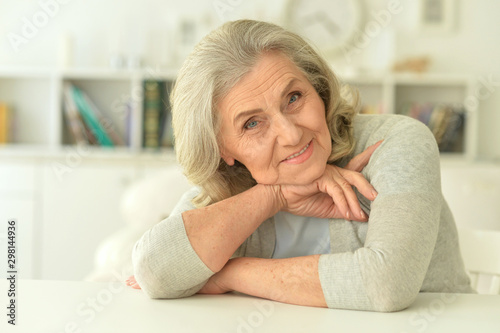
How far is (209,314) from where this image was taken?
91cm

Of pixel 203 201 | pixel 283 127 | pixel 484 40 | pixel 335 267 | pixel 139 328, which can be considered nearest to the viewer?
pixel 139 328

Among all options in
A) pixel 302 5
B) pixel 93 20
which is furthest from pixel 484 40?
pixel 93 20

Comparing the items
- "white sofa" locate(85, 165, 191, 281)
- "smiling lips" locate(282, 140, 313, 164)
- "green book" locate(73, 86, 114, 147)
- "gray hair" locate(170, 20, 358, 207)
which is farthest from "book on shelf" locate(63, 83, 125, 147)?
"smiling lips" locate(282, 140, 313, 164)

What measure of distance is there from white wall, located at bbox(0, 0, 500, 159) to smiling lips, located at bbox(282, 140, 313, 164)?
2678 millimetres

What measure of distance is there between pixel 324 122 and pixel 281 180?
147 mm

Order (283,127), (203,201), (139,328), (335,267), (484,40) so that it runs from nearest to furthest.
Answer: (139,328) → (335,267) → (283,127) → (203,201) → (484,40)

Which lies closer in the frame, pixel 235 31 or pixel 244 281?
pixel 244 281

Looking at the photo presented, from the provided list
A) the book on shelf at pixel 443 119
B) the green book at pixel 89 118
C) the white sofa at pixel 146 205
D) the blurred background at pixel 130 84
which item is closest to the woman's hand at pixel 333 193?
the white sofa at pixel 146 205

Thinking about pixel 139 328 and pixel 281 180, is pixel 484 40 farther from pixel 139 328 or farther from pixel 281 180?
pixel 139 328

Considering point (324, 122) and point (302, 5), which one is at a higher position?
point (302, 5)

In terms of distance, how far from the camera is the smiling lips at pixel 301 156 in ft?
3.79

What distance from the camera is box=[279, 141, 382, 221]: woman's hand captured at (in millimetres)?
1153

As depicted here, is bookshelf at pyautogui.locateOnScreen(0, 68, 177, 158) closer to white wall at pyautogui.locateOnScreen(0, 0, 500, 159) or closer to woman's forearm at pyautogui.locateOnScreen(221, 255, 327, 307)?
white wall at pyautogui.locateOnScreen(0, 0, 500, 159)

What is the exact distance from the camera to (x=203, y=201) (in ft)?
4.09
